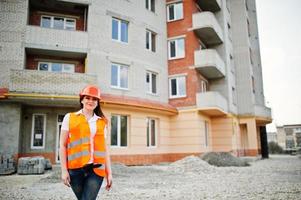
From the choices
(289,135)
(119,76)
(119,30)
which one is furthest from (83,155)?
(289,135)

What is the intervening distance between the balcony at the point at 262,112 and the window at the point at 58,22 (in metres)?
18.3

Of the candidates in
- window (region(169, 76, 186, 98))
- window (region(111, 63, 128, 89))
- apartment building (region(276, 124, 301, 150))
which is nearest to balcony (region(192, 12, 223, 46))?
window (region(169, 76, 186, 98))

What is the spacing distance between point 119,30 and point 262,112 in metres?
16.6

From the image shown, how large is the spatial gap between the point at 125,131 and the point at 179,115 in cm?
487

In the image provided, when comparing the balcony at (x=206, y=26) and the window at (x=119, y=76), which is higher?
the balcony at (x=206, y=26)

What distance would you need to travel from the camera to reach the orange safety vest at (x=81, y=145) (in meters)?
3.07

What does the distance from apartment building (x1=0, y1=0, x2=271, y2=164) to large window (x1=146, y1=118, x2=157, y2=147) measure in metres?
0.07

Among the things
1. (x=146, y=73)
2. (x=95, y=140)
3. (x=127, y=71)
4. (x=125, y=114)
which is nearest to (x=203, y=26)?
(x=146, y=73)

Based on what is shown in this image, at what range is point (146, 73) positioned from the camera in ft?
65.9

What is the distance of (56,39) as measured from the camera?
1636 centimetres

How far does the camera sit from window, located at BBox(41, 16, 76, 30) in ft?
58.9

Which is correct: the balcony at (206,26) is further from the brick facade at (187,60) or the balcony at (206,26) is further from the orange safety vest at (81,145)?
the orange safety vest at (81,145)

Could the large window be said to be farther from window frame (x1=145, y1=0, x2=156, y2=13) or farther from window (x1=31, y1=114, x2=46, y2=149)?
window frame (x1=145, y1=0, x2=156, y2=13)

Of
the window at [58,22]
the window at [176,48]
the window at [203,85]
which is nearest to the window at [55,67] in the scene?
the window at [58,22]
